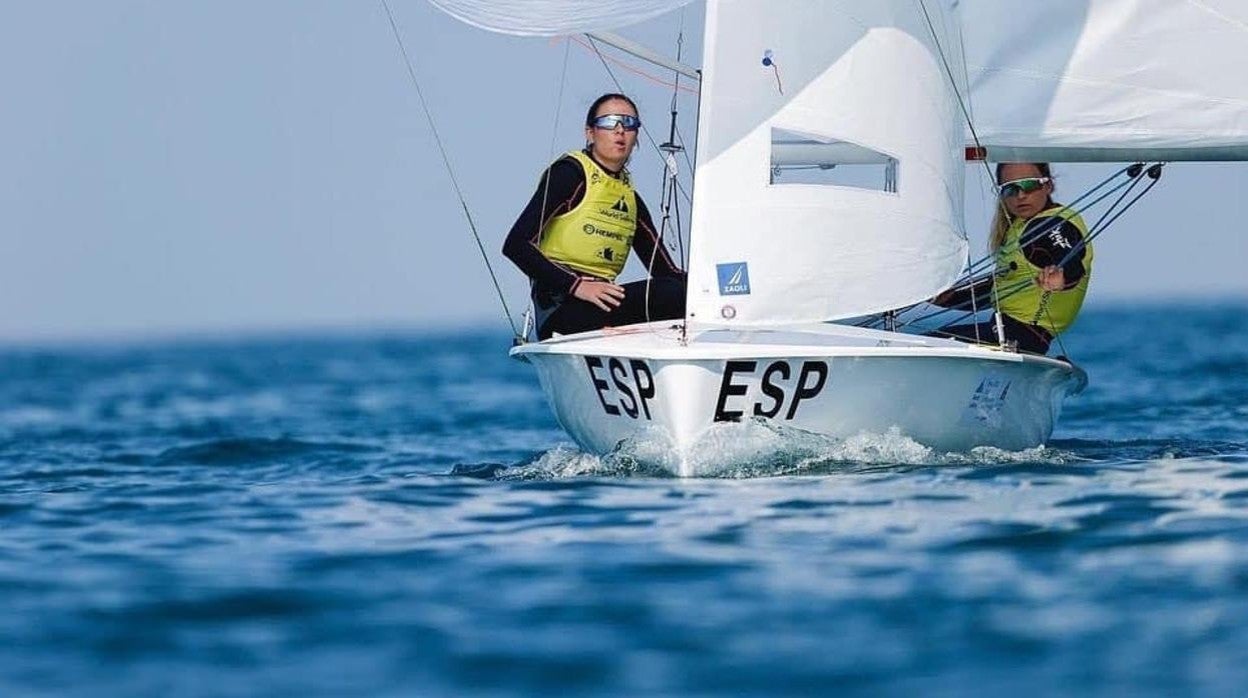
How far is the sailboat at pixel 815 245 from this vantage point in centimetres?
919

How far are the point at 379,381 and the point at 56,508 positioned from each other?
23.8 m

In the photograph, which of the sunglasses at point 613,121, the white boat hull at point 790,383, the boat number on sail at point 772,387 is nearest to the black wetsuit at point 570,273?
the sunglasses at point 613,121

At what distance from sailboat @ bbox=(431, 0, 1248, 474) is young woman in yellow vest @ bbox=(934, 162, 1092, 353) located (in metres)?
0.39

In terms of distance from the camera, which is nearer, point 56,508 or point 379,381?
point 56,508

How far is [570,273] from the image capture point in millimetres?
10180

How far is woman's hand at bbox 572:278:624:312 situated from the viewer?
10.1m

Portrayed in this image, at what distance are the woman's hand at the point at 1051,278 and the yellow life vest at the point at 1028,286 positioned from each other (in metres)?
0.10

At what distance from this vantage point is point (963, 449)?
32.8 feet

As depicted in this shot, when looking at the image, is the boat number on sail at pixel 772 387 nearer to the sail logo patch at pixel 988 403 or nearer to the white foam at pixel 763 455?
the white foam at pixel 763 455

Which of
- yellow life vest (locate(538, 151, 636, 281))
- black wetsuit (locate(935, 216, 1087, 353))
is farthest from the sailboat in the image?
yellow life vest (locate(538, 151, 636, 281))

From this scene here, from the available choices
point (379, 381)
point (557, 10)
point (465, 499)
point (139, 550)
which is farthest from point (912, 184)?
point (379, 381)

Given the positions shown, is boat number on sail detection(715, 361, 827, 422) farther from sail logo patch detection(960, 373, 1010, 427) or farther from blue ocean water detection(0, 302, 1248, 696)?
sail logo patch detection(960, 373, 1010, 427)

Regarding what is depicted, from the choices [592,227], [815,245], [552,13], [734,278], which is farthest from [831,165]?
[552,13]

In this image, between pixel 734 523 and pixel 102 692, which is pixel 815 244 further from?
pixel 102 692
